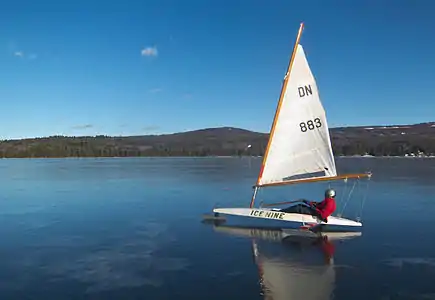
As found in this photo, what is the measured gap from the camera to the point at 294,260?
1357 cm

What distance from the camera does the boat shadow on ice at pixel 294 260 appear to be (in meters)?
10.8

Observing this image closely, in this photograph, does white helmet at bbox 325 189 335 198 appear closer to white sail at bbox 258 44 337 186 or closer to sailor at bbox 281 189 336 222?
sailor at bbox 281 189 336 222

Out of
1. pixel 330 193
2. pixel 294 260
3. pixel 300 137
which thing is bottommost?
pixel 294 260

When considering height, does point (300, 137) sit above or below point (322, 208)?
above

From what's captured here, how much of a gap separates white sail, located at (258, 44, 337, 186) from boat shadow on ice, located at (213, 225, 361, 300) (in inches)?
90.7

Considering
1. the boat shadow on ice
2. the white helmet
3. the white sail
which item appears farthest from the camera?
the white sail

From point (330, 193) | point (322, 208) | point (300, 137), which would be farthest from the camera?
point (300, 137)

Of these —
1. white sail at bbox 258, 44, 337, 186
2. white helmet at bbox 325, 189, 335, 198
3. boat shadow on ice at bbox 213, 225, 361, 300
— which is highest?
white sail at bbox 258, 44, 337, 186

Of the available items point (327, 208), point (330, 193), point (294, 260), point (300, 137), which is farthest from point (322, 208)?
point (294, 260)

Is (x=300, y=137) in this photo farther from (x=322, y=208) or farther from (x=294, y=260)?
(x=294, y=260)

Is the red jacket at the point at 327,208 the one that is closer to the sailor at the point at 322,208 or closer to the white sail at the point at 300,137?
the sailor at the point at 322,208

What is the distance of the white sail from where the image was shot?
1783 cm

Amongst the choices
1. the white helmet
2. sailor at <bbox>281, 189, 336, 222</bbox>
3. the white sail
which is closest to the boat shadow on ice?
sailor at <bbox>281, 189, 336, 222</bbox>

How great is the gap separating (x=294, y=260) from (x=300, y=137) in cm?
578
